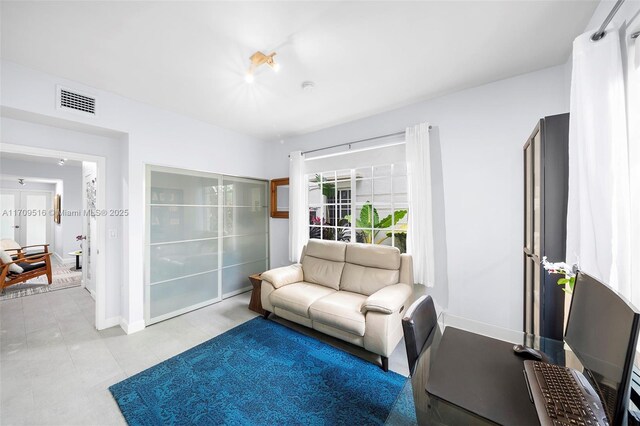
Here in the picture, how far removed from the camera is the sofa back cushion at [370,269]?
8.91 ft

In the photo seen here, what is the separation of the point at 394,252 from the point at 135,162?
10.5 feet

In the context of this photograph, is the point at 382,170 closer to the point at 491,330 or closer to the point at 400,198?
the point at 400,198

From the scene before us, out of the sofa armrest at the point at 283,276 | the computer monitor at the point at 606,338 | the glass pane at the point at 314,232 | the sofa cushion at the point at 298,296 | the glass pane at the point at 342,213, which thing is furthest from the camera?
the glass pane at the point at 314,232

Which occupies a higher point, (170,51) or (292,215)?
(170,51)

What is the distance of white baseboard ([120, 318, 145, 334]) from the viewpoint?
270cm

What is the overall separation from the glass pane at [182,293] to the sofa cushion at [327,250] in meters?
1.53

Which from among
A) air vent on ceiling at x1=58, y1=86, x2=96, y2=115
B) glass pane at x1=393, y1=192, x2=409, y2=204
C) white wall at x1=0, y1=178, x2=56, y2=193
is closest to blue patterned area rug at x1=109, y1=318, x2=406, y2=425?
glass pane at x1=393, y1=192, x2=409, y2=204

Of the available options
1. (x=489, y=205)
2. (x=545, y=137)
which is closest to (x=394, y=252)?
(x=489, y=205)

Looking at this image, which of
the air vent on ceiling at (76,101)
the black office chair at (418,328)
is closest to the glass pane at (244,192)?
the air vent on ceiling at (76,101)

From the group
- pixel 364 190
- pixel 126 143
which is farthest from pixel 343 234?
pixel 126 143

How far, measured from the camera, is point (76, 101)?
234cm

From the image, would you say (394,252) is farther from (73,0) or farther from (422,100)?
(73,0)

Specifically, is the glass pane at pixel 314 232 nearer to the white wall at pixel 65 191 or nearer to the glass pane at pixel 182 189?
the glass pane at pixel 182 189

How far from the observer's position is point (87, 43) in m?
1.81
